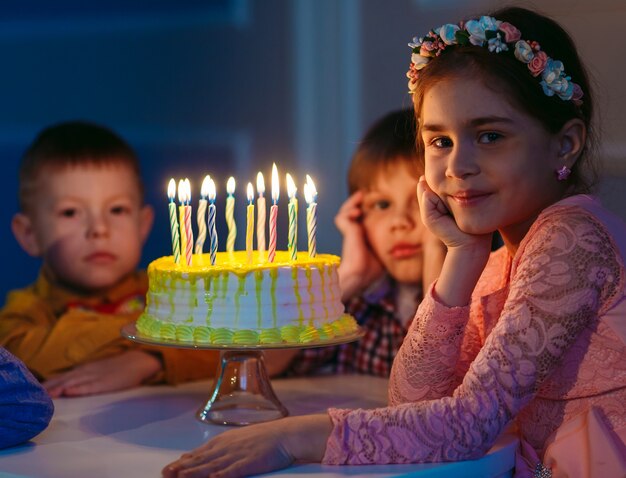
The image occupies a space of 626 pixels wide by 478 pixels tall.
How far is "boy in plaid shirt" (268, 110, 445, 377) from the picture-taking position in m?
2.45

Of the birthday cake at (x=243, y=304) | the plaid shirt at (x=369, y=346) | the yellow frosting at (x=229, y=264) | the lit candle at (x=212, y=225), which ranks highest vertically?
the lit candle at (x=212, y=225)

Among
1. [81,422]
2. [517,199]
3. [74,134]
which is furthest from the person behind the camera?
[74,134]

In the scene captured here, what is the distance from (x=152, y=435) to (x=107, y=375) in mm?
460

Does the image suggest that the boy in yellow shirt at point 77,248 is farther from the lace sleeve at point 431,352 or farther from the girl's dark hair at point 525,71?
the girl's dark hair at point 525,71

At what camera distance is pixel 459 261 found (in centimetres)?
183

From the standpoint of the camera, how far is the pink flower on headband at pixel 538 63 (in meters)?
1.71

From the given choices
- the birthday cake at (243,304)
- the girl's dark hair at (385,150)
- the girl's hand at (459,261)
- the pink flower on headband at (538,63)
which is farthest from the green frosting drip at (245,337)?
the girl's dark hair at (385,150)

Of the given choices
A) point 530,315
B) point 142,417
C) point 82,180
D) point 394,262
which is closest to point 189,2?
point 82,180

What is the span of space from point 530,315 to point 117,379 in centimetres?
104

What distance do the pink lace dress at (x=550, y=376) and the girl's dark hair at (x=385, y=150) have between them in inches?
29.2

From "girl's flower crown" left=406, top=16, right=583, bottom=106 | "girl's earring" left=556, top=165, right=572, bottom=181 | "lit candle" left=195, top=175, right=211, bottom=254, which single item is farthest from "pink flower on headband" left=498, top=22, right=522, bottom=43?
"lit candle" left=195, top=175, right=211, bottom=254

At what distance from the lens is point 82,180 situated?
103 inches

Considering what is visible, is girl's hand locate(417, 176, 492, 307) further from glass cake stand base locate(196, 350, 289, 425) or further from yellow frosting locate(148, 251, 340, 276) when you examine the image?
glass cake stand base locate(196, 350, 289, 425)

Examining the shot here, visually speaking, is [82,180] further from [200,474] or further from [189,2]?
[200,474]
